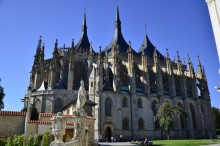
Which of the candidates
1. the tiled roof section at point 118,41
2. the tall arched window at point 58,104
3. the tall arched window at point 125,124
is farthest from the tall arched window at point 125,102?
the tiled roof section at point 118,41

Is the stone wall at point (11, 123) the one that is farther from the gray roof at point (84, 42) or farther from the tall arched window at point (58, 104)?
the gray roof at point (84, 42)

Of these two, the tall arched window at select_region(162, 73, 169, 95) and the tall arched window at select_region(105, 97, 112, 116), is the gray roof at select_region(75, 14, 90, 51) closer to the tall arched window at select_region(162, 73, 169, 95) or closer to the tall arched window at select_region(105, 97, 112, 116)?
the tall arched window at select_region(105, 97, 112, 116)

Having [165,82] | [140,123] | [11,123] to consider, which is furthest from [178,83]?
[11,123]

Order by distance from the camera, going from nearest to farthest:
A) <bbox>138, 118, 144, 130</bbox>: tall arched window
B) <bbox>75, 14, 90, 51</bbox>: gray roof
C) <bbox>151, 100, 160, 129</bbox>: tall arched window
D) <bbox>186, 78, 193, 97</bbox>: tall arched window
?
<bbox>138, 118, 144, 130</bbox>: tall arched window, <bbox>151, 100, 160, 129</bbox>: tall arched window, <bbox>186, 78, 193, 97</bbox>: tall arched window, <bbox>75, 14, 90, 51</bbox>: gray roof

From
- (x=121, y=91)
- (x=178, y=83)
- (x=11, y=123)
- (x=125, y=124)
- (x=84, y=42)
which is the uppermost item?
(x=84, y=42)

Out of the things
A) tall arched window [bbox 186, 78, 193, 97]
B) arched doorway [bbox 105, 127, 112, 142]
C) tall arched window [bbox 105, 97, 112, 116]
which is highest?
tall arched window [bbox 186, 78, 193, 97]

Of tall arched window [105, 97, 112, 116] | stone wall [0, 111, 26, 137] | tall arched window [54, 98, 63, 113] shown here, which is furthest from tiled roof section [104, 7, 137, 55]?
stone wall [0, 111, 26, 137]

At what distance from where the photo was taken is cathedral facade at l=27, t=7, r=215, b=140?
112 ft

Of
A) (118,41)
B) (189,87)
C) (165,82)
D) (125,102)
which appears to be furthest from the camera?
(118,41)

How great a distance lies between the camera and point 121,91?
122 feet

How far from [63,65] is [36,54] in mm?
6276

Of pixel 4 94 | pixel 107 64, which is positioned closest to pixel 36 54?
pixel 4 94

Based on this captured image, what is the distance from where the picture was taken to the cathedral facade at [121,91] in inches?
1346

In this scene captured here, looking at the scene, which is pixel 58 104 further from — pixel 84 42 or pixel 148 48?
pixel 148 48
